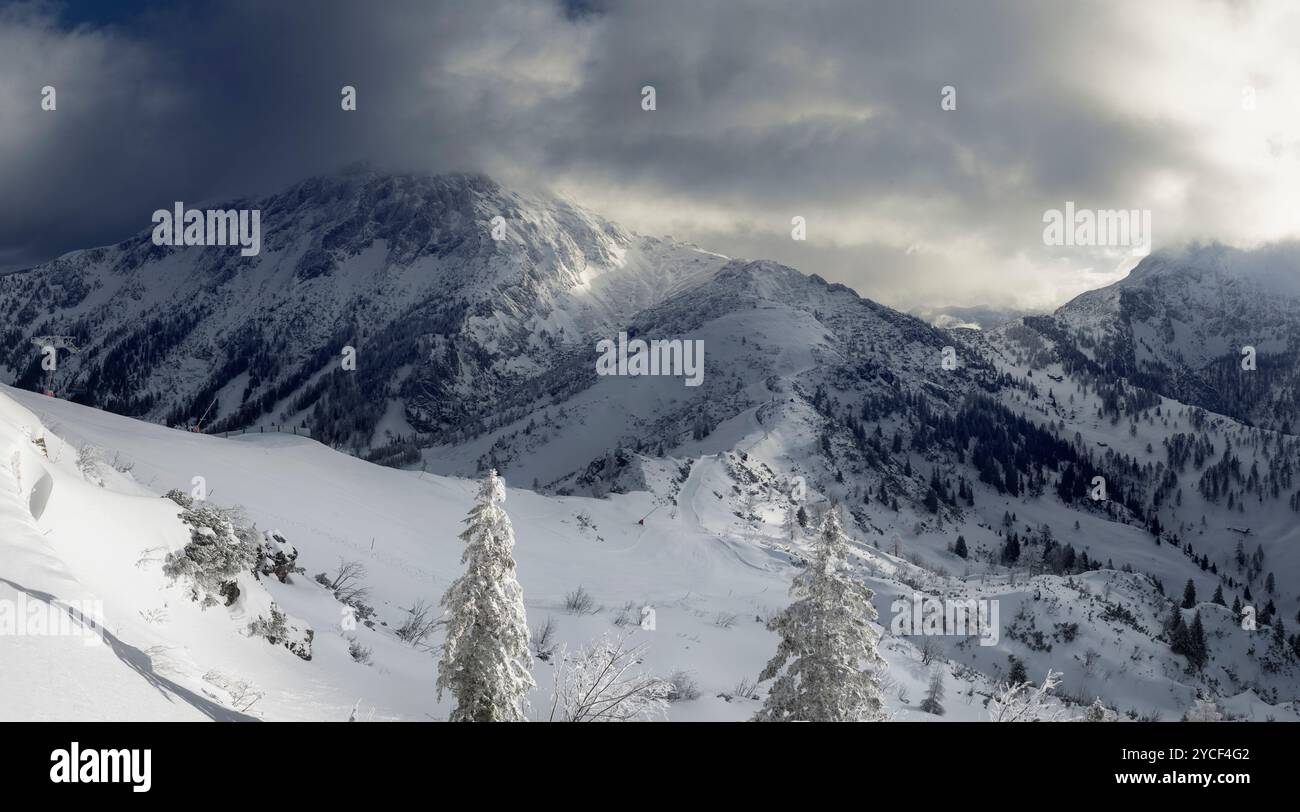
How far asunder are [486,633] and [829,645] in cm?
712

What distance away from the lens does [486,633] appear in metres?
14.5

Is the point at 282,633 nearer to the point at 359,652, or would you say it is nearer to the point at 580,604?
the point at 359,652

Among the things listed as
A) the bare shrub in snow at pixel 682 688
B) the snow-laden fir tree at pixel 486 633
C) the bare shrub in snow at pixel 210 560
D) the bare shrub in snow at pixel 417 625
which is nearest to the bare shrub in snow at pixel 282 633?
the bare shrub in snow at pixel 210 560

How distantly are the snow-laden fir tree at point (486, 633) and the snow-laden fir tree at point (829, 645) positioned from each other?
5.53 metres

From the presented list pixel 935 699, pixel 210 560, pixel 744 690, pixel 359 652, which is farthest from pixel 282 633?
pixel 935 699

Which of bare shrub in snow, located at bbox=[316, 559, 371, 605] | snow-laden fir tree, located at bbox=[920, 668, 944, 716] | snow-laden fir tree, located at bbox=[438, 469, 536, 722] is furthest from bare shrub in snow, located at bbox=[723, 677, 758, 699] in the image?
bare shrub in snow, located at bbox=[316, 559, 371, 605]

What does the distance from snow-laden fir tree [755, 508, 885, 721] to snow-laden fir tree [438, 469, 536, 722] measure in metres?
5.53

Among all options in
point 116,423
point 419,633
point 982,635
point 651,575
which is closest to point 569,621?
point 419,633

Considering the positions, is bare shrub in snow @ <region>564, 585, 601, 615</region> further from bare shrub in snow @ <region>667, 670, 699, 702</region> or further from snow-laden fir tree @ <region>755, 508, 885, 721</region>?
snow-laden fir tree @ <region>755, 508, 885, 721</region>

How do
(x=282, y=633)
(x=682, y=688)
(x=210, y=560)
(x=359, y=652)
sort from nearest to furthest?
(x=210, y=560)
(x=282, y=633)
(x=359, y=652)
(x=682, y=688)
